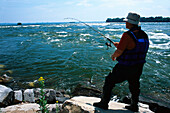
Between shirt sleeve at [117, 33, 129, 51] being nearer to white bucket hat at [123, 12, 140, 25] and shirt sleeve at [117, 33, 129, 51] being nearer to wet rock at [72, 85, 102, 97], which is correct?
white bucket hat at [123, 12, 140, 25]

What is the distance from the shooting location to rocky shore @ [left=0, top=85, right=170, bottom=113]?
10.8 ft

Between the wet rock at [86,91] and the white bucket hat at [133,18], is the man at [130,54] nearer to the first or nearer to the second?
the white bucket hat at [133,18]

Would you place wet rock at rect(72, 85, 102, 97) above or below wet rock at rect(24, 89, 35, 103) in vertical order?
below

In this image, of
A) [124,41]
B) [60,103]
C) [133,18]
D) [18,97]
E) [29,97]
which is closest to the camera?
[124,41]

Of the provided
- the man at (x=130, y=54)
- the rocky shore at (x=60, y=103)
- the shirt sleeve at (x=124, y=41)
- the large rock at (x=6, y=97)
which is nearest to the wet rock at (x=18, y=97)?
the rocky shore at (x=60, y=103)

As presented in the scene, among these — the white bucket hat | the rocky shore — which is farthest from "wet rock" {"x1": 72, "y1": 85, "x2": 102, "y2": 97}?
the white bucket hat

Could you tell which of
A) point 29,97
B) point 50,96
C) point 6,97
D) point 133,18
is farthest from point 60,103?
point 133,18

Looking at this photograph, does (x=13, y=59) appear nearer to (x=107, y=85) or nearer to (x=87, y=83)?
(x=87, y=83)

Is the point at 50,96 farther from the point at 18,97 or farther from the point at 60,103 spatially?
the point at 18,97

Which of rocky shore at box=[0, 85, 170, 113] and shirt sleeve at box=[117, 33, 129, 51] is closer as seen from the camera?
shirt sleeve at box=[117, 33, 129, 51]

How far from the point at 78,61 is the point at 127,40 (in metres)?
8.04

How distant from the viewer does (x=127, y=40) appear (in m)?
2.60

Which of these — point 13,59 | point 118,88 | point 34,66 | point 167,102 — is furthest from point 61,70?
point 167,102

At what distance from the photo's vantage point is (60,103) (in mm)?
5086
